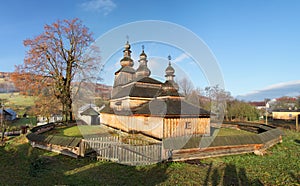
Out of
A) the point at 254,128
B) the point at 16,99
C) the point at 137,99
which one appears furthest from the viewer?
the point at 16,99

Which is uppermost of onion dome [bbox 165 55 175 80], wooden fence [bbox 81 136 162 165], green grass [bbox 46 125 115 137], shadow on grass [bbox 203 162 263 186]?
onion dome [bbox 165 55 175 80]

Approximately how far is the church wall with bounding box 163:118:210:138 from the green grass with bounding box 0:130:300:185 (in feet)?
14.8

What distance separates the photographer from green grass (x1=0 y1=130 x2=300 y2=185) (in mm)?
7910

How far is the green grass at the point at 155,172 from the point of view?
7.91 m

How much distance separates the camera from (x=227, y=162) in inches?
420

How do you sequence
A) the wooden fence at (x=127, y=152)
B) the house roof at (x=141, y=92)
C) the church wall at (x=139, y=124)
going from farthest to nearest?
the house roof at (x=141, y=92) < the church wall at (x=139, y=124) < the wooden fence at (x=127, y=152)

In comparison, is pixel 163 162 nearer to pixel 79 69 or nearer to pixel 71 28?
pixel 79 69

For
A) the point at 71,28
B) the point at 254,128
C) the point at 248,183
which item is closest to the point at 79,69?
the point at 71,28

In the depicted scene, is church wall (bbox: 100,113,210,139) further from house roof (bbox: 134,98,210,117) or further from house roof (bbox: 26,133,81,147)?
house roof (bbox: 26,133,81,147)

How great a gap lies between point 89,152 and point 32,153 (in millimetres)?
4975

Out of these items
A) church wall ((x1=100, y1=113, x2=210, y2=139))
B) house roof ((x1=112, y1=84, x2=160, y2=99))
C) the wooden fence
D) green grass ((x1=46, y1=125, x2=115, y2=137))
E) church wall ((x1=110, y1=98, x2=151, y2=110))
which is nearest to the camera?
the wooden fence

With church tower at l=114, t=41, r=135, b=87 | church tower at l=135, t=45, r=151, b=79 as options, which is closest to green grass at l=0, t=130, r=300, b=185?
church tower at l=135, t=45, r=151, b=79

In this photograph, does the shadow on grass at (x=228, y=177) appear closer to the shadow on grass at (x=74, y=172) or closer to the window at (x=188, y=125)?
the shadow on grass at (x=74, y=172)

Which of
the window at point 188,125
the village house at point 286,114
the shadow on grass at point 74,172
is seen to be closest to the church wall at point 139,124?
the window at point 188,125
